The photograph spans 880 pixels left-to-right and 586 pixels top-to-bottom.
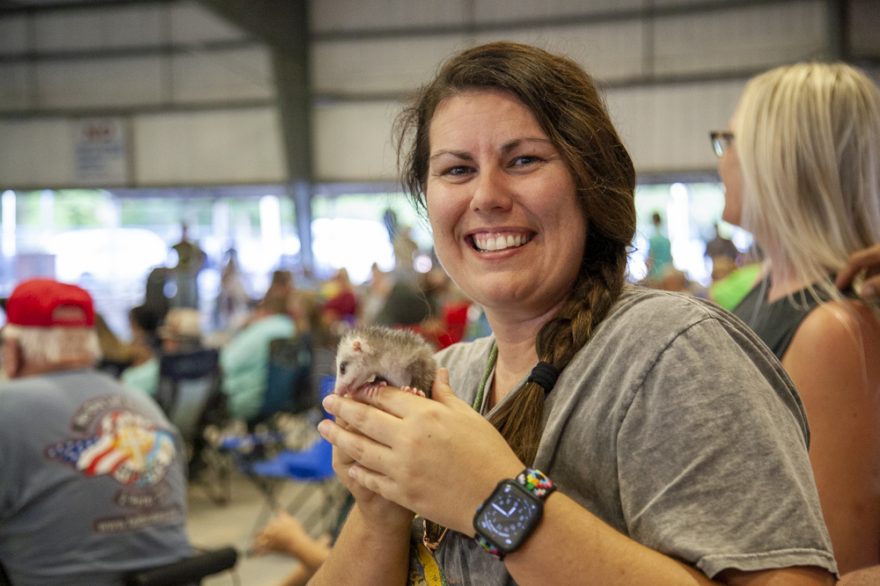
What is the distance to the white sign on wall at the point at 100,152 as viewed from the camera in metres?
13.3

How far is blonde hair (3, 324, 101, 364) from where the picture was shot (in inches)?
105

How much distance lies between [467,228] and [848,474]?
2.64ft

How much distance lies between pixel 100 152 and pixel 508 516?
47.7 feet

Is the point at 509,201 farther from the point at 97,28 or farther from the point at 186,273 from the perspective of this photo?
the point at 97,28

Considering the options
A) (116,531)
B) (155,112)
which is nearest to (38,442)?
(116,531)

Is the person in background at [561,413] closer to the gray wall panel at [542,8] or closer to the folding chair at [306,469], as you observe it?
the folding chair at [306,469]

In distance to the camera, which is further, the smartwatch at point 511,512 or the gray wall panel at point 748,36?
the gray wall panel at point 748,36

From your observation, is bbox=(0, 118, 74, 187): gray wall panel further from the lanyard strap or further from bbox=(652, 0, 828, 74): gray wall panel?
the lanyard strap

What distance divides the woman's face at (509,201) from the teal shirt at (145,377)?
480 cm

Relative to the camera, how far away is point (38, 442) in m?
2.42

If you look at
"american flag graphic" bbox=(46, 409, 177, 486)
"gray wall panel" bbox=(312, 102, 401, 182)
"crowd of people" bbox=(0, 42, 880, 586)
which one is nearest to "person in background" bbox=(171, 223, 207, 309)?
"gray wall panel" bbox=(312, 102, 401, 182)

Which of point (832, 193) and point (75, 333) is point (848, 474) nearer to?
point (832, 193)

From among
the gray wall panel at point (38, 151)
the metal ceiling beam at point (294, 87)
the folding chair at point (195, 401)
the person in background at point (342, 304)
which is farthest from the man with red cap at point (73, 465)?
the metal ceiling beam at point (294, 87)

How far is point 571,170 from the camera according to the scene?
1063 mm
